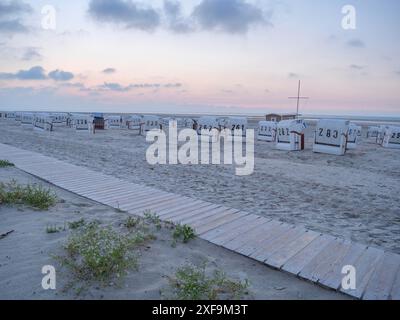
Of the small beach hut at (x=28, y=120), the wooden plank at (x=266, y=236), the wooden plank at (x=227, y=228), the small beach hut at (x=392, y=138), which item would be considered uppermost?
the small beach hut at (x=28, y=120)

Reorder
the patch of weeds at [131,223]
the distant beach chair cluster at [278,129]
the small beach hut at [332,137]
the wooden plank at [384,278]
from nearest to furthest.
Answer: the wooden plank at [384,278]
the patch of weeds at [131,223]
the small beach hut at [332,137]
the distant beach chair cluster at [278,129]

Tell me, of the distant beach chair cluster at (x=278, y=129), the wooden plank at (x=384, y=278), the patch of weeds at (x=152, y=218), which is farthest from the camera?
the distant beach chair cluster at (x=278, y=129)

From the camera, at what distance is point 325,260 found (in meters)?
4.59

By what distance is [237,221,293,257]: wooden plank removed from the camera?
4855mm

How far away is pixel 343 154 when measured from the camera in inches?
730

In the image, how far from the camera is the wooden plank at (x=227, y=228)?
5333mm

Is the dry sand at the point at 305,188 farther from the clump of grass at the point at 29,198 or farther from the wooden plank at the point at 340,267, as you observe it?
the clump of grass at the point at 29,198

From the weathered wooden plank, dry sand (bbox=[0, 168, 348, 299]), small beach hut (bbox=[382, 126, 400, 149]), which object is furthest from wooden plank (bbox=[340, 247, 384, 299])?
small beach hut (bbox=[382, 126, 400, 149])

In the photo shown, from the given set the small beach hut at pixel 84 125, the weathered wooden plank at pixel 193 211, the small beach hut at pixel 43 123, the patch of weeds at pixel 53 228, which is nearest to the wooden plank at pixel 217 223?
the weathered wooden plank at pixel 193 211

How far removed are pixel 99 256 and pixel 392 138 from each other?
2611 cm

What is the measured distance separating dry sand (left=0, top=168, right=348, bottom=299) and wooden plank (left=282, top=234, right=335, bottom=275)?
7.2 inches

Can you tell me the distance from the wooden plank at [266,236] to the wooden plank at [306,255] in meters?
0.61

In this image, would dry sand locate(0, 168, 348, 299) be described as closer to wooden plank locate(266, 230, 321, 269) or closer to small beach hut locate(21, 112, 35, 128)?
wooden plank locate(266, 230, 321, 269)
